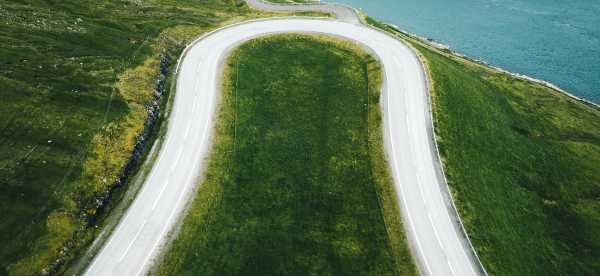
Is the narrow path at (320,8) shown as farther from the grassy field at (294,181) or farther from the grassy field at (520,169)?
the grassy field at (294,181)

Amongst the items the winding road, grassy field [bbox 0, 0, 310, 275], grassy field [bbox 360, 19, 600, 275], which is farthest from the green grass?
grassy field [bbox 0, 0, 310, 275]

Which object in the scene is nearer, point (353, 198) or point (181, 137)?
point (353, 198)

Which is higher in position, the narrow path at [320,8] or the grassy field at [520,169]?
the narrow path at [320,8]

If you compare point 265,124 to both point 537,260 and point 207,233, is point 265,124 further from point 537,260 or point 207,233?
point 537,260

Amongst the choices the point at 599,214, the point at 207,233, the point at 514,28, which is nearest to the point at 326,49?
the point at 207,233

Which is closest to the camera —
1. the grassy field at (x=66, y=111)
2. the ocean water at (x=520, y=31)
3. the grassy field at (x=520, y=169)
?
the grassy field at (x=66, y=111)

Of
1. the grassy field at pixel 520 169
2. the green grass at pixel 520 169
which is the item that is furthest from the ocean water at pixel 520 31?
the green grass at pixel 520 169

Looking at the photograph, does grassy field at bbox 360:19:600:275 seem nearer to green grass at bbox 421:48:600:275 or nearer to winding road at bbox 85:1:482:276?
green grass at bbox 421:48:600:275
